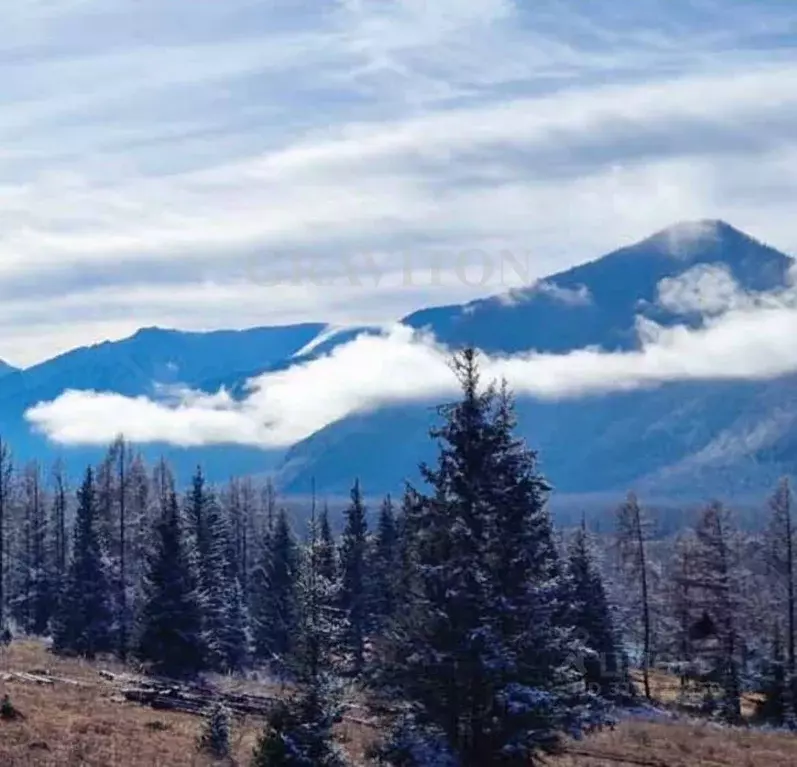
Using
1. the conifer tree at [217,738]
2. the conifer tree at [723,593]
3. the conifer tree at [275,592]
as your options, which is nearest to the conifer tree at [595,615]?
the conifer tree at [723,593]

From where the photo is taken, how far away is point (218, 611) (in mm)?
64312

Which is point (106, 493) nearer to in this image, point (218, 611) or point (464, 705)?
point (218, 611)

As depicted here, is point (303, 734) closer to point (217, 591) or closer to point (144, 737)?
point (144, 737)

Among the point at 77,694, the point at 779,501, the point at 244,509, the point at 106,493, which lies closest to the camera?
the point at 77,694

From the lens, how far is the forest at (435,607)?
77.3 feet

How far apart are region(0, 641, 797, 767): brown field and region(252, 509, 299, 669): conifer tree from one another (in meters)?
25.0

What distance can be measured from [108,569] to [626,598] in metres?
48.3

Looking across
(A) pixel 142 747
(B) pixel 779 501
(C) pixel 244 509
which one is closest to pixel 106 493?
(C) pixel 244 509

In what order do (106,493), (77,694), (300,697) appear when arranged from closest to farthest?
(300,697) < (77,694) < (106,493)

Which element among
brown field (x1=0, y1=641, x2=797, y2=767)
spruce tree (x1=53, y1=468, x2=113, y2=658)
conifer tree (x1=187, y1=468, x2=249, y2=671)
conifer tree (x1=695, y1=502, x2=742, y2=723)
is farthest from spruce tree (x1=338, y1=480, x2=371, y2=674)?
brown field (x1=0, y1=641, x2=797, y2=767)

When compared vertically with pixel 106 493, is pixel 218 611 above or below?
below

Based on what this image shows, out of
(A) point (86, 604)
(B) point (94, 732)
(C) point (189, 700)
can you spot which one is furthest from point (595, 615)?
(B) point (94, 732)

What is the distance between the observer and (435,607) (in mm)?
23906

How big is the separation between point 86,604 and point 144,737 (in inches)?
1407
